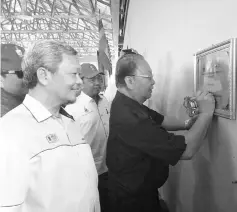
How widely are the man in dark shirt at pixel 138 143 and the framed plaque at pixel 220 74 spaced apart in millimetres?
65

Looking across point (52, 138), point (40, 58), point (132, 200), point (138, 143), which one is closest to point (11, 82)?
point (40, 58)

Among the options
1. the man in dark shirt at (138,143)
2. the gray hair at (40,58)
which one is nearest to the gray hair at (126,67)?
the man in dark shirt at (138,143)

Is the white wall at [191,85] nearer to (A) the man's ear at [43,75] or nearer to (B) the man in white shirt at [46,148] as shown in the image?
(B) the man in white shirt at [46,148]

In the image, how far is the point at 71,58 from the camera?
3.36 ft

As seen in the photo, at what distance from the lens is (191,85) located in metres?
1.43

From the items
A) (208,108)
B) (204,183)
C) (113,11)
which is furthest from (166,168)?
(113,11)

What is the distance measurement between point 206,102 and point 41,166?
82 cm

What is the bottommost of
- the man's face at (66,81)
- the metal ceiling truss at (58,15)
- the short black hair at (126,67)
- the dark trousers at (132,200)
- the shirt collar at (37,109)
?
the dark trousers at (132,200)

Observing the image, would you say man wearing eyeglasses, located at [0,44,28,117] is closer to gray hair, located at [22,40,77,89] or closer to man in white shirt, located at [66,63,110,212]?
gray hair, located at [22,40,77,89]

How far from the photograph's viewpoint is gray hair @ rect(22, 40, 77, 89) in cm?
96

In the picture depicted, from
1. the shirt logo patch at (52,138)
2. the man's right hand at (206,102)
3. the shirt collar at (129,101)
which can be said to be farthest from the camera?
the shirt collar at (129,101)

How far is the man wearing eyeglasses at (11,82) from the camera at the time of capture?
1.50m

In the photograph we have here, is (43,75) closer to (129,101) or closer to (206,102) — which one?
(129,101)

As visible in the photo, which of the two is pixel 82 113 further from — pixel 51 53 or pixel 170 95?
pixel 51 53
